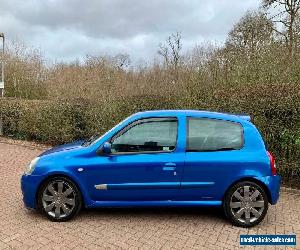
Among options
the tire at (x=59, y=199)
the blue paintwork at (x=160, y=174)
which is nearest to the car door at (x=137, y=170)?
the blue paintwork at (x=160, y=174)

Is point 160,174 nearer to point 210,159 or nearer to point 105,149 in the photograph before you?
point 210,159

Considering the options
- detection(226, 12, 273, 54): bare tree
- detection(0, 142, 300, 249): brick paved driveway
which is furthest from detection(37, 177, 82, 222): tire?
detection(226, 12, 273, 54): bare tree

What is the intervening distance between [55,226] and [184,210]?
192cm

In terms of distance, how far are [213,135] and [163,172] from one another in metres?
0.89

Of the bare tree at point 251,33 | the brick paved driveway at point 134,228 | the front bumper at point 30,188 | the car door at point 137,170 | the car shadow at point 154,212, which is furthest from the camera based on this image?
the bare tree at point 251,33

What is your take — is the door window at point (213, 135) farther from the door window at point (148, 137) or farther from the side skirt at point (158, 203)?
the side skirt at point (158, 203)

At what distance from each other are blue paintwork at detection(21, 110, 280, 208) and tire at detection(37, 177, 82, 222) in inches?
3.9

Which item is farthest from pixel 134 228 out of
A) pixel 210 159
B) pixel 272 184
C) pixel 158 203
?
pixel 272 184

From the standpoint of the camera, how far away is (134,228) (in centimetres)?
434

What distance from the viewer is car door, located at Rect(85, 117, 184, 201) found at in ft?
14.3

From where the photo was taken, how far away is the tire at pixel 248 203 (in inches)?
173

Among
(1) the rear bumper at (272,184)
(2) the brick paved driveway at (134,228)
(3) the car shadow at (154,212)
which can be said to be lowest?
(2) the brick paved driveway at (134,228)

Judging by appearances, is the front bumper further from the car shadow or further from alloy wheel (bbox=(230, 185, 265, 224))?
alloy wheel (bbox=(230, 185, 265, 224))

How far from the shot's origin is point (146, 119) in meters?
4.63
